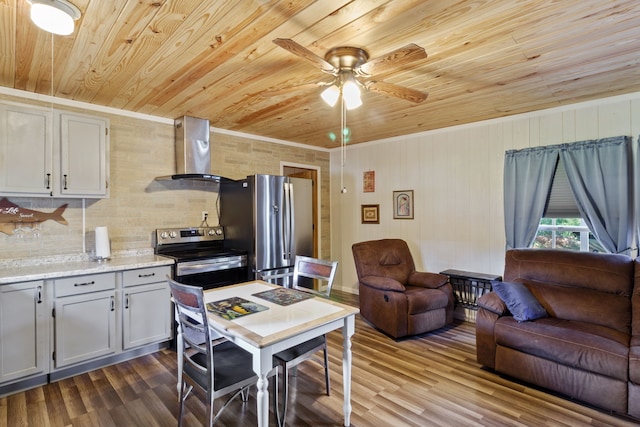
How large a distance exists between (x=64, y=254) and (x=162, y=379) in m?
1.56

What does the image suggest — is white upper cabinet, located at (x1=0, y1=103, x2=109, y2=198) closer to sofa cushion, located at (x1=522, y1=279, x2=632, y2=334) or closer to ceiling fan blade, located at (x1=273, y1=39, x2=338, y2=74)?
ceiling fan blade, located at (x1=273, y1=39, x2=338, y2=74)

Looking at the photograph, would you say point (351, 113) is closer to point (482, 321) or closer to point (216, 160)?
point (216, 160)

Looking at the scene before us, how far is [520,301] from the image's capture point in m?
2.77

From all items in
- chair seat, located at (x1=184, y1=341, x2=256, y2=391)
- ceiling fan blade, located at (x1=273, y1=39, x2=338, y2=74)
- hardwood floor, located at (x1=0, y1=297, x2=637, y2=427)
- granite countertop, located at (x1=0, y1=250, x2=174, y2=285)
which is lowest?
hardwood floor, located at (x1=0, y1=297, x2=637, y2=427)

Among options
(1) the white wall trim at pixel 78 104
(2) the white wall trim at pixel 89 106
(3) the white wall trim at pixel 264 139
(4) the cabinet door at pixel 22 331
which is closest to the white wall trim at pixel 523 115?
(3) the white wall trim at pixel 264 139

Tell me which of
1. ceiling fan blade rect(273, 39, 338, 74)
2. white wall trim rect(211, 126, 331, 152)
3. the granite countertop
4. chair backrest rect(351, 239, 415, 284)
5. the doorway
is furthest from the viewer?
the doorway

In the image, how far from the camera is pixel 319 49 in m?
2.16

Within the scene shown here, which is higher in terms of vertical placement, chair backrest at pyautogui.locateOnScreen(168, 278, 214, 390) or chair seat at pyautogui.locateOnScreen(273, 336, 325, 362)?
chair backrest at pyautogui.locateOnScreen(168, 278, 214, 390)

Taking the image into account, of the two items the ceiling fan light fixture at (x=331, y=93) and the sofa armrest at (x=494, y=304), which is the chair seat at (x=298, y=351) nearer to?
the sofa armrest at (x=494, y=304)

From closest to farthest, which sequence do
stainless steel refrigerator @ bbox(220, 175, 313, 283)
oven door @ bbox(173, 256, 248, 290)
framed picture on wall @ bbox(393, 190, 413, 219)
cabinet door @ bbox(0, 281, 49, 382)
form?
cabinet door @ bbox(0, 281, 49, 382) < oven door @ bbox(173, 256, 248, 290) < stainless steel refrigerator @ bbox(220, 175, 313, 283) < framed picture on wall @ bbox(393, 190, 413, 219)

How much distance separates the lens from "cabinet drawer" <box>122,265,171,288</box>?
117 inches

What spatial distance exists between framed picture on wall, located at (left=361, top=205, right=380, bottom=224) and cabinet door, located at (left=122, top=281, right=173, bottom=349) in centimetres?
308

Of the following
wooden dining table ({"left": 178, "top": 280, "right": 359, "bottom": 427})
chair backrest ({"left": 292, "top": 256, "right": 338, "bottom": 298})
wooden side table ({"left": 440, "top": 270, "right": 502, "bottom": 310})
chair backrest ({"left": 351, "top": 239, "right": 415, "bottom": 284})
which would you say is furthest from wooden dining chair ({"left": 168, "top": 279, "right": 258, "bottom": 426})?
wooden side table ({"left": 440, "top": 270, "right": 502, "bottom": 310})

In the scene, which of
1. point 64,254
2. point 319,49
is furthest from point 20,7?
point 64,254
